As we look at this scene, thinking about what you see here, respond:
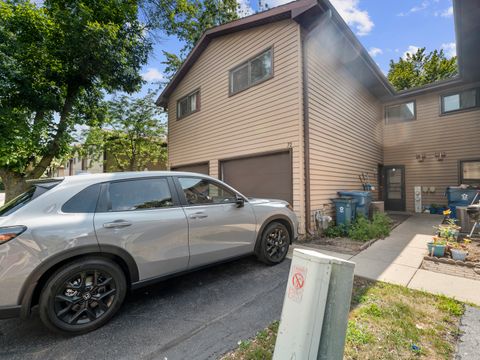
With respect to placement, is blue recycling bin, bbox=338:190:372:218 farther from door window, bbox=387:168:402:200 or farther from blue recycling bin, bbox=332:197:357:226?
door window, bbox=387:168:402:200

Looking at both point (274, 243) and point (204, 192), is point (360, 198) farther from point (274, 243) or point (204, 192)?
point (204, 192)

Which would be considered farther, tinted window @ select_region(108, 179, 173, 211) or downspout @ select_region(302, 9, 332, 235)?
downspout @ select_region(302, 9, 332, 235)

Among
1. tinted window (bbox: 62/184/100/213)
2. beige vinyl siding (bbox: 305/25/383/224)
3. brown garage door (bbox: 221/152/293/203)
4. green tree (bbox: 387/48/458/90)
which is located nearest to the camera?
tinted window (bbox: 62/184/100/213)

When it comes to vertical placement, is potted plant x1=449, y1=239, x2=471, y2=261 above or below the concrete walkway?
above

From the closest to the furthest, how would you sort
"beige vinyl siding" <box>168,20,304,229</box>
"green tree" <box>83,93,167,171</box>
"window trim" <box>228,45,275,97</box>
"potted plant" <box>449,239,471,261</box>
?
"potted plant" <box>449,239,471,261</box>
"beige vinyl siding" <box>168,20,304,229</box>
"window trim" <box>228,45,275,97</box>
"green tree" <box>83,93,167,171</box>

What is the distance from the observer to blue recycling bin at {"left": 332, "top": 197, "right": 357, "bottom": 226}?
6480 mm

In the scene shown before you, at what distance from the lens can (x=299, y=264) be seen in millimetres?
1520

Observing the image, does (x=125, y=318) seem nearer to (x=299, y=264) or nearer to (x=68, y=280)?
(x=68, y=280)

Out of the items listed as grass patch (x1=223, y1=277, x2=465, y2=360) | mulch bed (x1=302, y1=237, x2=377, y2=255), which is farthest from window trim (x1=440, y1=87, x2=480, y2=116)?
grass patch (x1=223, y1=277, x2=465, y2=360)

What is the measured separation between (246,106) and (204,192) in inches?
173

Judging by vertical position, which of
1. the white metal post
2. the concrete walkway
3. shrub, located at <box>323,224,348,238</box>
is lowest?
the concrete walkway

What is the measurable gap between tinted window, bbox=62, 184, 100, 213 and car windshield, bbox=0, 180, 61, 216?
31 cm

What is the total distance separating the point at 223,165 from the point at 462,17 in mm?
7082

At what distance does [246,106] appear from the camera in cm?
711
